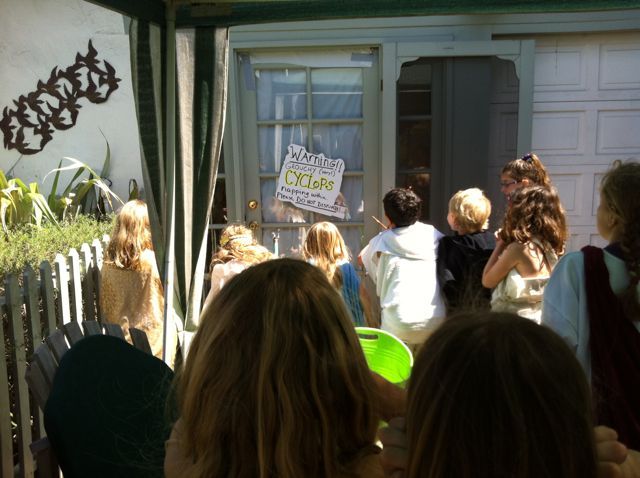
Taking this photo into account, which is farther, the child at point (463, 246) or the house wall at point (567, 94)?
the house wall at point (567, 94)

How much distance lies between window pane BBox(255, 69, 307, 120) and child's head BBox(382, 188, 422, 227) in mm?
1680

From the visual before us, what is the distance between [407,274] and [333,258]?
412 millimetres

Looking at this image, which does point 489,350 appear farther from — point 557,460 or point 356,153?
point 356,153

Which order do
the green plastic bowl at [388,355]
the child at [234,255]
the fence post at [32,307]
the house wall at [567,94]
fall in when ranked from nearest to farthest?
the green plastic bowl at [388,355] → the fence post at [32,307] → the child at [234,255] → the house wall at [567,94]

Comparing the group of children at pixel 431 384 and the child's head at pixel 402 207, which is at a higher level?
the child's head at pixel 402 207

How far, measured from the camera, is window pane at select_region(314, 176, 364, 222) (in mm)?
4398

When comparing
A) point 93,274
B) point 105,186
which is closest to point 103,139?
point 105,186

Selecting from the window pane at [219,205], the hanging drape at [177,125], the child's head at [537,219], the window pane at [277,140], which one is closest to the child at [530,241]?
the child's head at [537,219]

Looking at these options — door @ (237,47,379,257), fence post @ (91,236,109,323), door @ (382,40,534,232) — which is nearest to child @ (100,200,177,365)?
fence post @ (91,236,109,323)

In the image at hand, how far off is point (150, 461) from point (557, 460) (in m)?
1.21

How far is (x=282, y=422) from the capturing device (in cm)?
104

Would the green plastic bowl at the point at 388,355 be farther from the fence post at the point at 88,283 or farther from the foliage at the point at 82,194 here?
the foliage at the point at 82,194

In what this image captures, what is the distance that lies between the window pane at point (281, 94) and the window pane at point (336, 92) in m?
0.09

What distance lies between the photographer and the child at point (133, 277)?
9.50ft
